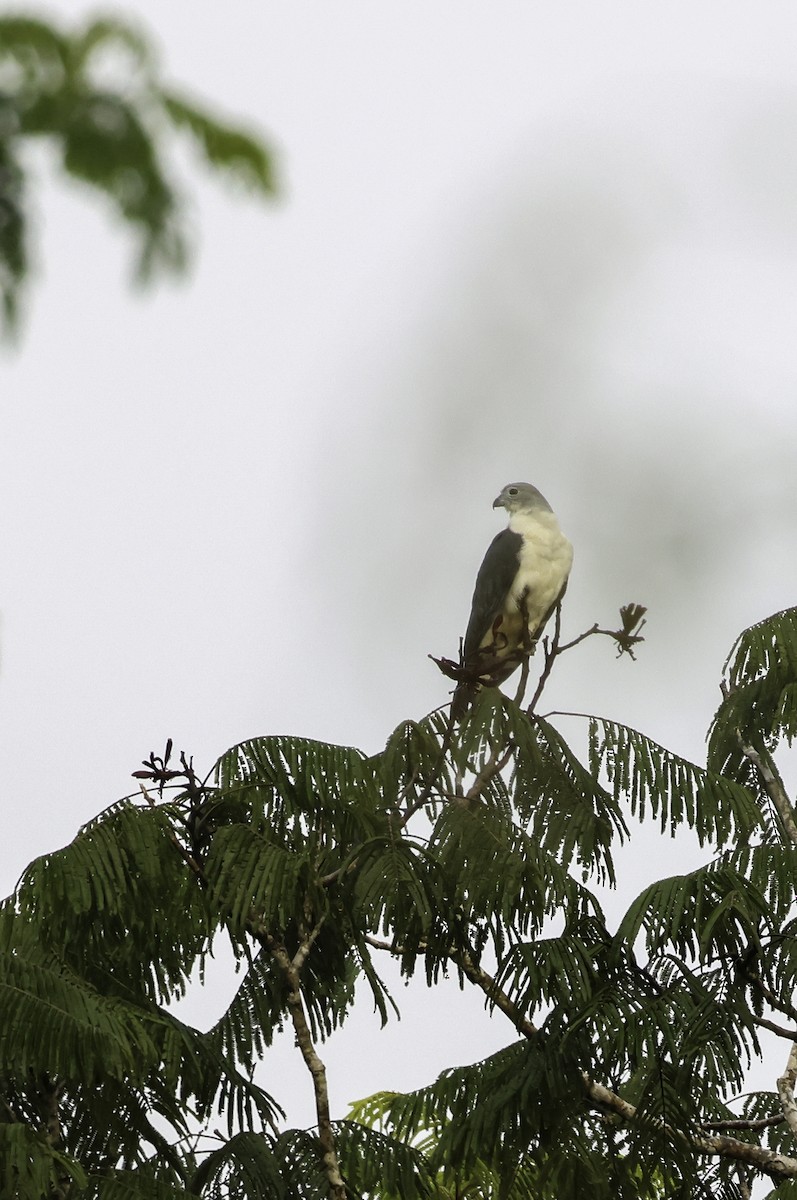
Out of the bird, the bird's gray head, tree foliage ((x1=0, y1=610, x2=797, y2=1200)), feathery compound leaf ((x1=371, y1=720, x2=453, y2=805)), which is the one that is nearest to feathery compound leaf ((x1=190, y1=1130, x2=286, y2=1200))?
tree foliage ((x1=0, y1=610, x2=797, y2=1200))

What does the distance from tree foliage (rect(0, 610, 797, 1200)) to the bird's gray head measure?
3482 millimetres

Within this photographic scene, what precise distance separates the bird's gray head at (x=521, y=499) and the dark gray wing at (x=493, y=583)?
0.34 metres

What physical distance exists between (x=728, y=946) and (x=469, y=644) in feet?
11.6

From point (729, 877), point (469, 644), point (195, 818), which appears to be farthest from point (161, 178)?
point (469, 644)

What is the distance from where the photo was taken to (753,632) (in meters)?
5.96

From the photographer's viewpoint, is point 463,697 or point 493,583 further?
point 493,583

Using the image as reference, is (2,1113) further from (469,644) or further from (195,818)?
(469,644)

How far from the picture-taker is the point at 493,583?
7750mm

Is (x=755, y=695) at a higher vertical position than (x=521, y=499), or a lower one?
lower

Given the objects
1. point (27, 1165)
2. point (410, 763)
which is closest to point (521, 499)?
point (410, 763)

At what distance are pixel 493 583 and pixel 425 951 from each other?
142 inches

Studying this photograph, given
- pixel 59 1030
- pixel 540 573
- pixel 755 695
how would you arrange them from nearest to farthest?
pixel 59 1030, pixel 755 695, pixel 540 573

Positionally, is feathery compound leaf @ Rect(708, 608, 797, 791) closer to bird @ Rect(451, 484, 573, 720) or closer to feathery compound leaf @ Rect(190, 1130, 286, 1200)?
bird @ Rect(451, 484, 573, 720)

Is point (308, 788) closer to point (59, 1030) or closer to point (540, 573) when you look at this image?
point (59, 1030)
